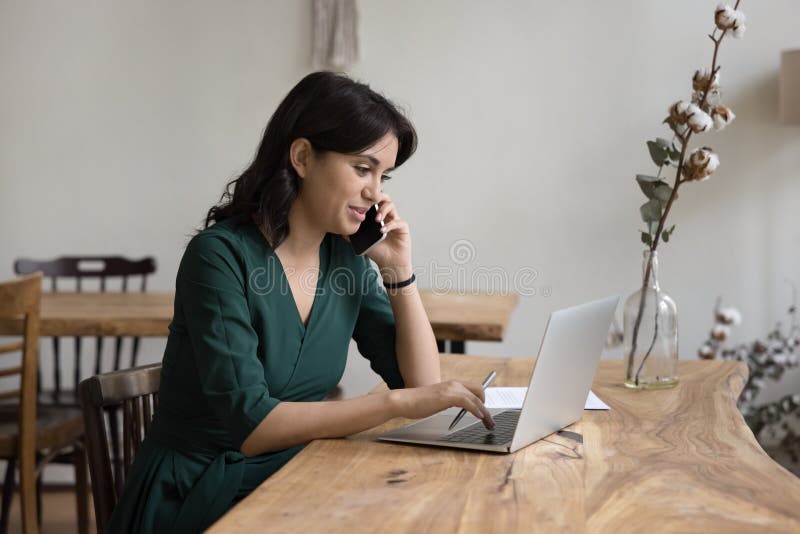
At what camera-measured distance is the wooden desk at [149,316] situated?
246 cm

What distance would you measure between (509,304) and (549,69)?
1169 millimetres

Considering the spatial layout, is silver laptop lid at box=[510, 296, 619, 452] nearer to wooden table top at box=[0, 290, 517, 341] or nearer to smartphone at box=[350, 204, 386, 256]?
smartphone at box=[350, 204, 386, 256]

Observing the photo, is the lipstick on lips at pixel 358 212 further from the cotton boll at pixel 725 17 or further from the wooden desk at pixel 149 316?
the wooden desk at pixel 149 316

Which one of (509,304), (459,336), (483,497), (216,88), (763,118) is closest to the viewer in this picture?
(483,497)

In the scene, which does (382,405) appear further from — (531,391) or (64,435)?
(64,435)

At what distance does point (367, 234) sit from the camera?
1.79m

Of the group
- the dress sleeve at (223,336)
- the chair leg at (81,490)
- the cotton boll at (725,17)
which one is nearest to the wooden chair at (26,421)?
the chair leg at (81,490)

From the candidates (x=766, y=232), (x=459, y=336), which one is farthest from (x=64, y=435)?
(x=766, y=232)

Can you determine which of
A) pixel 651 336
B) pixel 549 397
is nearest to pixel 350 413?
pixel 549 397

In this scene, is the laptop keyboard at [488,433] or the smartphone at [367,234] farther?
the smartphone at [367,234]

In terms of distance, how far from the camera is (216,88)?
3754 millimetres

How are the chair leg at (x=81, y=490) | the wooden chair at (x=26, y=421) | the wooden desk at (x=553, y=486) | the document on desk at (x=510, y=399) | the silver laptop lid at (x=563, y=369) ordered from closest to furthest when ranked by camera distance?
1. the wooden desk at (x=553, y=486)
2. the silver laptop lid at (x=563, y=369)
3. the document on desk at (x=510, y=399)
4. the wooden chair at (x=26, y=421)
5. the chair leg at (x=81, y=490)

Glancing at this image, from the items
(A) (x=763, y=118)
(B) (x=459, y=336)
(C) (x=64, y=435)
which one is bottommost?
(C) (x=64, y=435)

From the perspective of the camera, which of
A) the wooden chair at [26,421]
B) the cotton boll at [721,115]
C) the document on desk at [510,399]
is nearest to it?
the document on desk at [510,399]
